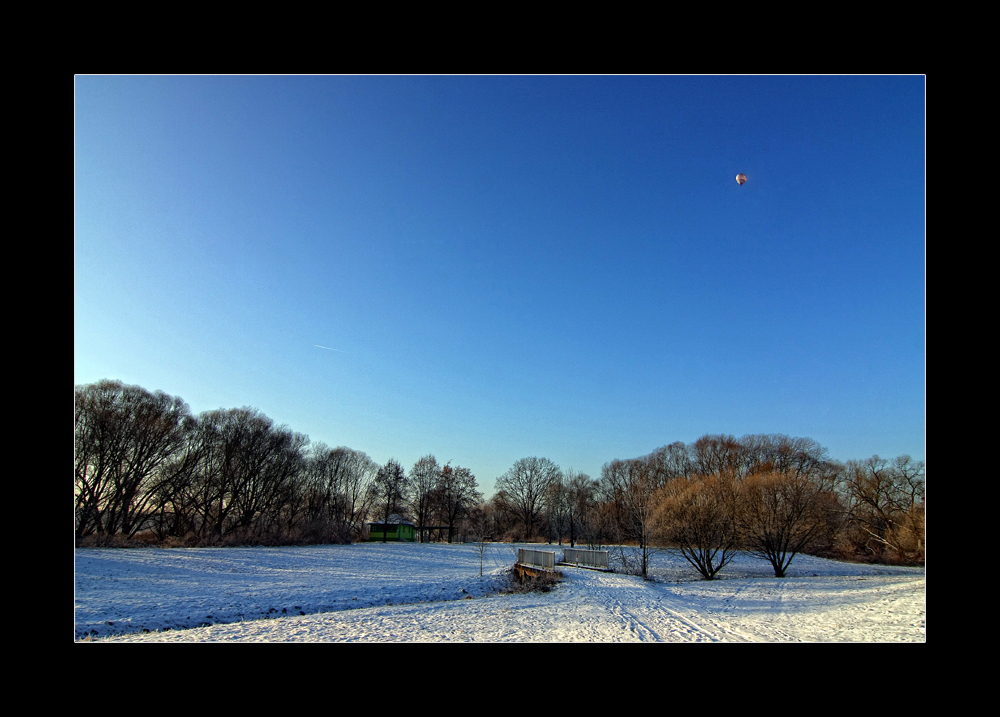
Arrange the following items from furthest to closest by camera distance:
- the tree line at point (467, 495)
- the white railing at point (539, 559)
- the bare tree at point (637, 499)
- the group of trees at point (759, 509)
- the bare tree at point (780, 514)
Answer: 1. the bare tree at point (637, 499)
2. the white railing at point (539, 559)
3. the bare tree at point (780, 514)
4. the tree line at point (467, 495)
5. the group of trees at point (759, 509)

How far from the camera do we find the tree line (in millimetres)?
18617

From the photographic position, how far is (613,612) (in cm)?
1398

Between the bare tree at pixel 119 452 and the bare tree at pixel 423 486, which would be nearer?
the bare tree at pixel 119 452

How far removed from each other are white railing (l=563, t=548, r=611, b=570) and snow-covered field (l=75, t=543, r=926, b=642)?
3857mm

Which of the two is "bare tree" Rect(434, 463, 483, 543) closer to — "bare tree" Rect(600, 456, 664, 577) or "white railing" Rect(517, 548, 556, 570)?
"bare tree" Rect(600, 456, 664, 577)

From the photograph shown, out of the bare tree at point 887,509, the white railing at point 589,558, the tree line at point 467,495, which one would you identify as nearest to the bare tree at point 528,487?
the tree line at point 467,495

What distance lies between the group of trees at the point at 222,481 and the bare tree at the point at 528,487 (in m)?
4.20

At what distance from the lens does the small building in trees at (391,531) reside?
4891 cm

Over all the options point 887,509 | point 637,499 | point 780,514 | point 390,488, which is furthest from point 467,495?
point 887,509

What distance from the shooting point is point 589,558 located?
29.3m

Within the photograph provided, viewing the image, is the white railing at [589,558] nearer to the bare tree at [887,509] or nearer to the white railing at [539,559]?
the white railing at [539,559]

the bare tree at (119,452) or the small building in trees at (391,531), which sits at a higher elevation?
the bare tree at (119,452)

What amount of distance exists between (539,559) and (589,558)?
160 inches
